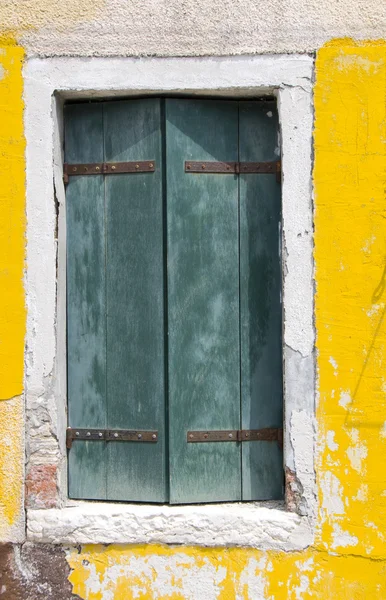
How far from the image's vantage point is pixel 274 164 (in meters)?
3.44

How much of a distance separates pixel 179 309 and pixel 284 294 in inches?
18.7

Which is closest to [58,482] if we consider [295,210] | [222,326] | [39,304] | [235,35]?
[39,304]

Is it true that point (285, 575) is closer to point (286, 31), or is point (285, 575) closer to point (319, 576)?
point (319, 576)

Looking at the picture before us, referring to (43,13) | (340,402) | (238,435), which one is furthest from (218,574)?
(43,13)

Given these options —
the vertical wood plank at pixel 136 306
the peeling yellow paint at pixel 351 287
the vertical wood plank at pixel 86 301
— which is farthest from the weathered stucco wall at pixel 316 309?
the vertical wood plank at pixel 136 306

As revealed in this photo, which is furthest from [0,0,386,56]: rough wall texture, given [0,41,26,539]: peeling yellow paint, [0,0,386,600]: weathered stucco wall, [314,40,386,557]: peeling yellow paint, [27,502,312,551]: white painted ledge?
[27,502,312,551]: white painted ledge

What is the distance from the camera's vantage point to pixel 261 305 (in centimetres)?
345

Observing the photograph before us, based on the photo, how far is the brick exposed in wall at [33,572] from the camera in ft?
10.9

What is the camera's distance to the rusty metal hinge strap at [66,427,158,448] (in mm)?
3408

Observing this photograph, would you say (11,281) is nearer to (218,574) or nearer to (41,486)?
(41,486)

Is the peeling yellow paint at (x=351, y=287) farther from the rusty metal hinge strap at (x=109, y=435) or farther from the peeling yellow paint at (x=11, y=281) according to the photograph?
the peeling yellow paint at (x=11, y=281)

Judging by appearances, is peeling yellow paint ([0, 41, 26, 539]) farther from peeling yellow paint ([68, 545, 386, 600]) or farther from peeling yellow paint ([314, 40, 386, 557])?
peeling yellow paint ([314, 40, 386, 557])

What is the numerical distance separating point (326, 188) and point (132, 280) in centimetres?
95

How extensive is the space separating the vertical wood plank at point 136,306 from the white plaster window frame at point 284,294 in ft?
0.42
